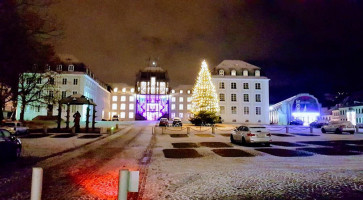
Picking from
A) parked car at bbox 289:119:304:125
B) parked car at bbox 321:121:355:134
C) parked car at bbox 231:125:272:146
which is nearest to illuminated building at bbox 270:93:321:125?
parked car at bbox 289:119:304:125

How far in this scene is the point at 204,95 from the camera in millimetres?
44312

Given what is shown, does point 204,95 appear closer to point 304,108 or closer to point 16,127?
point 16,127

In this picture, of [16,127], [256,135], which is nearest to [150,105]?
[16,127]

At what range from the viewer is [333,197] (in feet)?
21.0

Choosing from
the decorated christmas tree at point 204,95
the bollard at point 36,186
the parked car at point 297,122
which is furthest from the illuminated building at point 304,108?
the bollard at point 36,186

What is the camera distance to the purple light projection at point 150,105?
90.2 m

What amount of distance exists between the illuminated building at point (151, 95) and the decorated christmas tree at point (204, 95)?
45.8m

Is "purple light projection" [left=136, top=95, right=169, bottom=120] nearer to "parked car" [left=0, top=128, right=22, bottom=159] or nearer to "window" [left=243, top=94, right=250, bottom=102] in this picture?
"window" [left=243, top=94, right=250, bottom=102]

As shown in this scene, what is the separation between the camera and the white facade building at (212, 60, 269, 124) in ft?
219

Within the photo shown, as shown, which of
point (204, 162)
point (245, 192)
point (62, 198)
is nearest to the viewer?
point (62, 198)

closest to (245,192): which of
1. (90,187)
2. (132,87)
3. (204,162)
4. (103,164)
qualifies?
(90,187)

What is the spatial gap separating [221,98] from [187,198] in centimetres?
6149

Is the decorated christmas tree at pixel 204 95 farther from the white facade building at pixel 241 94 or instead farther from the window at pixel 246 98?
the window at pixel 246 98

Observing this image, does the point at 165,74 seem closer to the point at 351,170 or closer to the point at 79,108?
the point at 79,108
